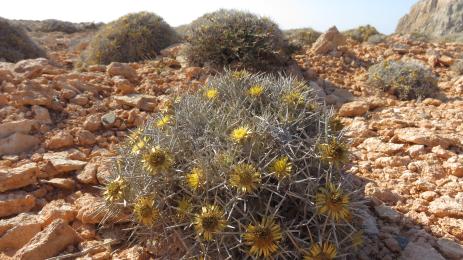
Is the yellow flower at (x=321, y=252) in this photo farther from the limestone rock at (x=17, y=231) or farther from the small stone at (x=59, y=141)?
the small stone at (x=59, y=141)

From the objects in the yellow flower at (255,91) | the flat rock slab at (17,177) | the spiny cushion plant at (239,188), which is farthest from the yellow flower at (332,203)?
the flat rock slab at (17,177)

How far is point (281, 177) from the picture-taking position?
204cm

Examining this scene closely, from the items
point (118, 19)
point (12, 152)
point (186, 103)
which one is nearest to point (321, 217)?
point (186, 103)

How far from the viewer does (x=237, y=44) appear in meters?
5.71

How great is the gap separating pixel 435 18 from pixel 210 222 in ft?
93.4

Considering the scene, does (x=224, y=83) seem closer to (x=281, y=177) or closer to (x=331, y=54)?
(x=281, y=177)

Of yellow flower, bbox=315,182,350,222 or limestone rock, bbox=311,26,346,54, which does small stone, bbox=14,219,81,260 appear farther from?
limestone rock, bbox=311,26,346,54

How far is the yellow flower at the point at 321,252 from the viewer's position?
6.43 ft

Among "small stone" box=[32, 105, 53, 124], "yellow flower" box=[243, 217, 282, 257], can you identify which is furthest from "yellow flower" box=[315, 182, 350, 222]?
"small stone" box=[32, 105, 53, 124]

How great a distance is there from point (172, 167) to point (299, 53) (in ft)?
17.0

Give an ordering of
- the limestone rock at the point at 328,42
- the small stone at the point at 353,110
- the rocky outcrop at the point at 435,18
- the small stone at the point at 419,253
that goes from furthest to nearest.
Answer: the rocky outcrop at the point at 435,18 < the limestone rock at the point at 328,42 < the small stone at the point at 353,110 < the small stone at the point at 419,253

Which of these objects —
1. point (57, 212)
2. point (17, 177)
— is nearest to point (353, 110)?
point (57, 212)

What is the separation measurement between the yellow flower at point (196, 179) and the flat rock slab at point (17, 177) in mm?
1569

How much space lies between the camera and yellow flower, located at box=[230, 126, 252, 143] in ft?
6.97
